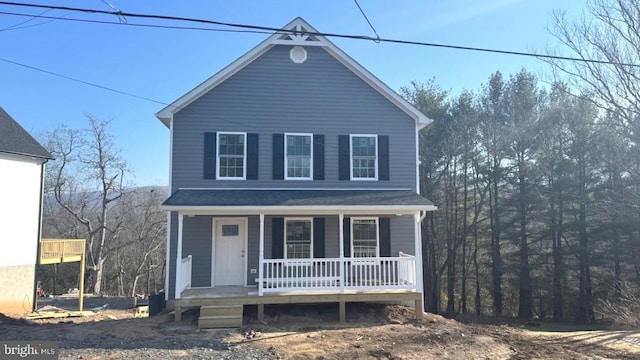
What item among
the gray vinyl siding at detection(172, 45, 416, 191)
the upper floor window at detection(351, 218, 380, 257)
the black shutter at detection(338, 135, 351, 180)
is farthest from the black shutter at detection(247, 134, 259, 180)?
the upper floor window at detection(351, 218, 380, 257)

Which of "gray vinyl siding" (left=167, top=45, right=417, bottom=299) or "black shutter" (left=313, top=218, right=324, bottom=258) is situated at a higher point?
"gray vinyl siding" (left=167, top=45, right=417, bottom=299)

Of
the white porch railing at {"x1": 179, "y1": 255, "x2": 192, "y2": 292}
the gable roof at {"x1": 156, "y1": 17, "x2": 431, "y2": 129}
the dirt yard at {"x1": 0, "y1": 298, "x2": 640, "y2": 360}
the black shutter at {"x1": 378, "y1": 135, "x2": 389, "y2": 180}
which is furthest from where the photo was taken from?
the black shutter at {"x1": 378, "y1": 135, "x2": 389, "y2": 180}

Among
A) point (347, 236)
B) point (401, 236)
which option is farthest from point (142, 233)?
point (401, 236)

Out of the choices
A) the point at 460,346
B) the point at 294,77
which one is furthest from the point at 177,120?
the point at 460,346

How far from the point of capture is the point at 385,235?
39.5 ft

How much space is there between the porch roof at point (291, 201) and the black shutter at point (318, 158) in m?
0.66

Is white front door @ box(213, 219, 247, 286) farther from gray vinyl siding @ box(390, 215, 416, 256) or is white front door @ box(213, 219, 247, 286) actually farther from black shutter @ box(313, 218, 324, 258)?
gray vinyl siding @ box(390, 215, 416, 256)

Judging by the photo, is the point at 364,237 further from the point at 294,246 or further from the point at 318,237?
the point at 294,246

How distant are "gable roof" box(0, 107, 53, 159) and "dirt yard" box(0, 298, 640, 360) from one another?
25.2 feet

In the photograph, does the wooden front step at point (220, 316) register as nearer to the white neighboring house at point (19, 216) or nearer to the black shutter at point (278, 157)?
the black shutter at point (278, 157)

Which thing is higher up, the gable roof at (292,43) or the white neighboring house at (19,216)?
the gable roof at (292,43)

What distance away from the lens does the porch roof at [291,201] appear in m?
9.91

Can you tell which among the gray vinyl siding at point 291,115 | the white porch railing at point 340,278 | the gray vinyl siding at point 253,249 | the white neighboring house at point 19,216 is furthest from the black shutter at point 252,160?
the white neighboring house at point 19,216

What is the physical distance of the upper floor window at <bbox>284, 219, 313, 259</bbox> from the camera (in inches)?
463
